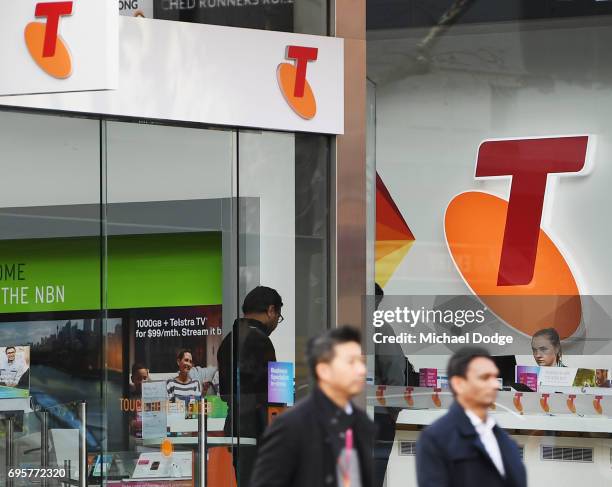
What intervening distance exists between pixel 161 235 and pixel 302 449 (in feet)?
18.4

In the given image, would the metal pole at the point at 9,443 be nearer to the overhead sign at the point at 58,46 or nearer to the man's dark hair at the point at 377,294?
the overhead sign at the point at 58,46

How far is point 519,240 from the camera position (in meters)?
11.4

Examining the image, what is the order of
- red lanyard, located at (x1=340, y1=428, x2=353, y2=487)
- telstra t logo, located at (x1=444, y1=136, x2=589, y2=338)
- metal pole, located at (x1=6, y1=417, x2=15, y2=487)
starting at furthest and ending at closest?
telstra t logo, located at (x1=444, y1=136, x2=589, y2=338), metal pole, located at (x1=6, y1=417, x2=15, y2=487), red lanyard, located at (x1=340, y1=428, x2=353, y2=487)

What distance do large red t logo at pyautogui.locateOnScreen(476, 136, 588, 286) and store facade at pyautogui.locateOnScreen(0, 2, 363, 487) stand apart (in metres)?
1.55

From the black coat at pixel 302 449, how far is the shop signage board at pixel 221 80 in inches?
214

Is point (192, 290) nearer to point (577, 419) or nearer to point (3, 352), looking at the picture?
point (3, 352)

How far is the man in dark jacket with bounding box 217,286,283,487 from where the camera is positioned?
36.6 feet

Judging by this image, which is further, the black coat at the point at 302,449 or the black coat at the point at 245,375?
the black coat at the point at 245,375

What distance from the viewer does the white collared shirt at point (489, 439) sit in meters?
6.04

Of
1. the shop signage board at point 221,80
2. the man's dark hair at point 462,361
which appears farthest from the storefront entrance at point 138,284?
the man's dark hair at point 462,361

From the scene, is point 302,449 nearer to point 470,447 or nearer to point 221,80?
point 470,447

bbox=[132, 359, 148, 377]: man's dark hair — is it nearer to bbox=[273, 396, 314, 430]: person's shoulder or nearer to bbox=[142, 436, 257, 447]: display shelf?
bbox=[142, 436, 257, 447]: display shelf

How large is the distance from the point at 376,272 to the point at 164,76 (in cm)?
261

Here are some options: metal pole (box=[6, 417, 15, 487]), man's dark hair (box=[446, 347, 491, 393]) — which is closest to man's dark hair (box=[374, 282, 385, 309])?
metal pole (box=[6, 417, 15, 487])
